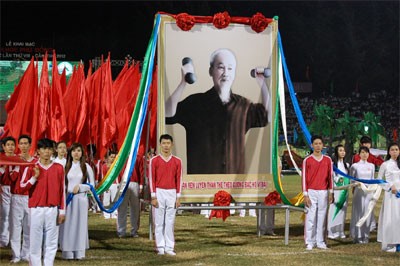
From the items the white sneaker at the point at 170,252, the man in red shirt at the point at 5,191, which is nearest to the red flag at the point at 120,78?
the man in red shirt at the point at 5,191

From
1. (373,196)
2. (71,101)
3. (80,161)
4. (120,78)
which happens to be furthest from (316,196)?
(120,78)

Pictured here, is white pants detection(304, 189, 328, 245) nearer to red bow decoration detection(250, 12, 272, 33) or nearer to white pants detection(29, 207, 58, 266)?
red bow decoration detection(250, 12, 272, 33)

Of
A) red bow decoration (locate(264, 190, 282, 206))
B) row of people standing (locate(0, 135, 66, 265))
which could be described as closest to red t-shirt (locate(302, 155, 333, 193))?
red bow decoration (locate(264, 190, 282, 206))

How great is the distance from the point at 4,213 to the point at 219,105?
334 cm

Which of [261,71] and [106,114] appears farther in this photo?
[106,114]

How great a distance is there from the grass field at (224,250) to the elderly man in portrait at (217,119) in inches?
45.3

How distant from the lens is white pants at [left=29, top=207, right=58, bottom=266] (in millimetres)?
7250

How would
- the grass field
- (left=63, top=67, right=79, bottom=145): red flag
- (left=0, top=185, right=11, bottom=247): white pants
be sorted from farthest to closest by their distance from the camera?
(left=63, top=67, right=79, bottom=145): red flag
(left=0, top=185, right=11, bottom=247): white pants
the grass field

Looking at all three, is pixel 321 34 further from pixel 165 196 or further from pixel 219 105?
pixel 165 196

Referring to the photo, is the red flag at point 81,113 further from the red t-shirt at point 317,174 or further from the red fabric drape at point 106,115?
the red t-shirt at point 317,174

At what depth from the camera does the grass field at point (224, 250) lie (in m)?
8.90

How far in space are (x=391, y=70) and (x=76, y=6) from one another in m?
21.0

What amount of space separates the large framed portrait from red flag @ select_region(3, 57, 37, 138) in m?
3.95

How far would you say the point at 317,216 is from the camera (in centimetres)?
1027
